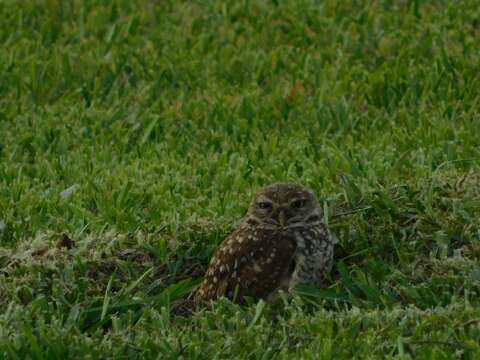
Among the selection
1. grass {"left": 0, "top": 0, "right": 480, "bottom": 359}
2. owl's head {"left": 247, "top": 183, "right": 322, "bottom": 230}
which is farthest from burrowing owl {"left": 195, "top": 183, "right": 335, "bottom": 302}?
grass {"left": 0, "top": 0, "right": 480, "bottom": 359}

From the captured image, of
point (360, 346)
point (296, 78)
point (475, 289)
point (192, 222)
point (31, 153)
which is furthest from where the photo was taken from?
point (296, 78)

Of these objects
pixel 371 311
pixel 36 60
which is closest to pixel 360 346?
pixel 371 311

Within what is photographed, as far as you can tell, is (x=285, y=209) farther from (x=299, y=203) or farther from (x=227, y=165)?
(x=227, y=165)

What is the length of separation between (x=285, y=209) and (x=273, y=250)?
26cm

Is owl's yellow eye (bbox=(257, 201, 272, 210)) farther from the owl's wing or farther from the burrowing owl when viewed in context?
the owl's wing

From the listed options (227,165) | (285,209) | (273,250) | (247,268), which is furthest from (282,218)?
(227,165)

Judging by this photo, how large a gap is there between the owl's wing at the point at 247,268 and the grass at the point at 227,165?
19 centimetres

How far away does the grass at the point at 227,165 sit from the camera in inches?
245

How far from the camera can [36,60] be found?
36.2 feet

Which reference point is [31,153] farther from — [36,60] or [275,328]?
[275,328]

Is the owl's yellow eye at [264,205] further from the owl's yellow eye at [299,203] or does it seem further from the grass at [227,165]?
the grass at [227,165]

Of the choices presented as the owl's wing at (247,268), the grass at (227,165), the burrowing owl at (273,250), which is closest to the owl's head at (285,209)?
the burrowing owl at (273,250)

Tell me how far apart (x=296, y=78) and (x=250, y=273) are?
4.03 m

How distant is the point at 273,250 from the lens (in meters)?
6.81
